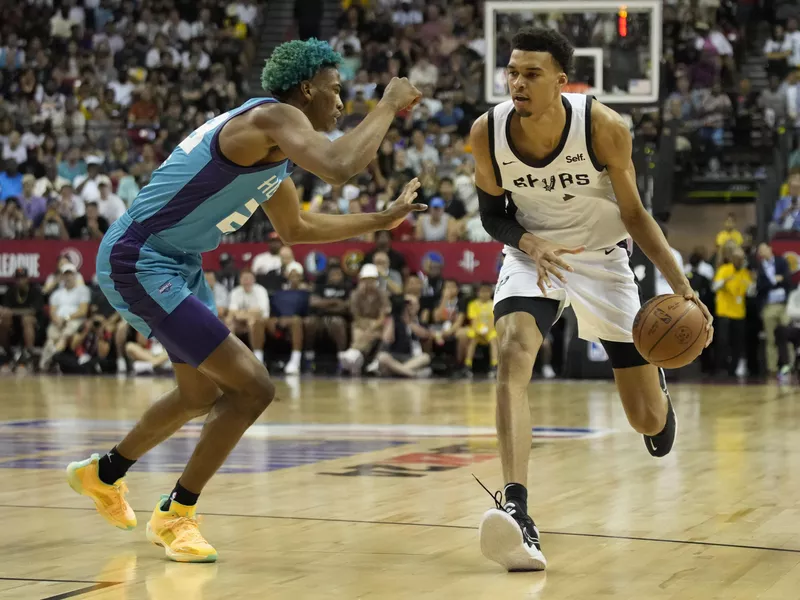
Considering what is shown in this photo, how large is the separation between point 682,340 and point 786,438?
437 cm

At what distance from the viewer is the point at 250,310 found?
54.5 ft

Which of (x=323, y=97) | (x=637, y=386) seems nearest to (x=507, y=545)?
(x=637, y=386)

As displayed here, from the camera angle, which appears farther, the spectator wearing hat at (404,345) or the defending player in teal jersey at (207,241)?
the spectator wearing hat at (404,345)

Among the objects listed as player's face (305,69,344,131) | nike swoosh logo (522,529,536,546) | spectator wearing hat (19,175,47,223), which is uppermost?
player's face (305,69,344,131)

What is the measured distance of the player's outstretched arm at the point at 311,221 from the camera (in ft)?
18.5

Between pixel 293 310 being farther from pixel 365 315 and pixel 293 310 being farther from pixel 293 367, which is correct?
pixel 365 315

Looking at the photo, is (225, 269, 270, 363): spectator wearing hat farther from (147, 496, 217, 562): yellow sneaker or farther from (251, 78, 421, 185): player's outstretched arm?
(251, 78, 421, 185): player's outstretched arm

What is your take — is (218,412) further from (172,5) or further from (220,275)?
(172,5)

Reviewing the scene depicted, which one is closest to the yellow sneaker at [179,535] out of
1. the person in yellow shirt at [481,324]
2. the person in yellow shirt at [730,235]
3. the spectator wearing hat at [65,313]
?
the person in yellow shirt at [481,324]

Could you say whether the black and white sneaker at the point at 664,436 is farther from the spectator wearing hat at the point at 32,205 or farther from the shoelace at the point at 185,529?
the spectator wearing hat at the point at 32,205

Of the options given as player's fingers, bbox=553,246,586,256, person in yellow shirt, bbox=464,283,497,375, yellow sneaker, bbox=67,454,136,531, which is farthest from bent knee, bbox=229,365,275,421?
person in yellow shirt, bbox=464,283,497,375

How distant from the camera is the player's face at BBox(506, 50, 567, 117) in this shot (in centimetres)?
543

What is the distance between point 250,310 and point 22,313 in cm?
345

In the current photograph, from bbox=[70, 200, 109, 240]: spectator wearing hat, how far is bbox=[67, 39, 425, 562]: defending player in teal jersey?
13.1 m
